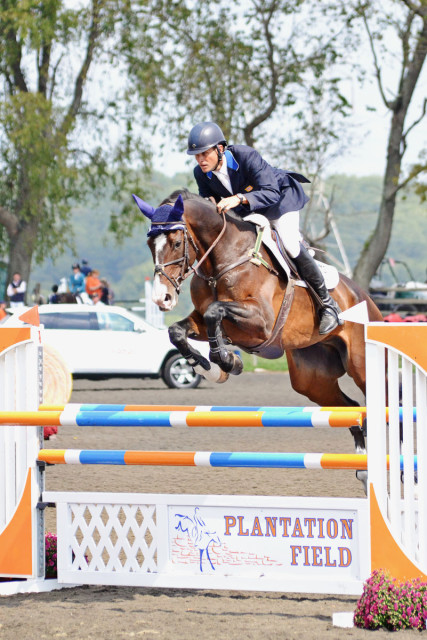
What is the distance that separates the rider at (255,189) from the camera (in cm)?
529

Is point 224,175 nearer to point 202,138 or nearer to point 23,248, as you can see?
point 202,138

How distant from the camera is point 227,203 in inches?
210

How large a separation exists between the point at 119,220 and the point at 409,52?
27.3 ft

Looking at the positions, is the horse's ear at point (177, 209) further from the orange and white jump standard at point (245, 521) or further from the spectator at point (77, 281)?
the spectator at point (77, 281)

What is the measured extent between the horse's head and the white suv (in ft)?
33.0

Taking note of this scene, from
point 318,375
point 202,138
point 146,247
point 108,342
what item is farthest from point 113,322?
point 146,247

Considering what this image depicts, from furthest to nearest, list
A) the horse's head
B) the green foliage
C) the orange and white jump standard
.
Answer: the green foliage → the horse's head → the orange and white jump standard

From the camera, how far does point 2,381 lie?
4465 mm

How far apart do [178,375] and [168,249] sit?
10.5 m

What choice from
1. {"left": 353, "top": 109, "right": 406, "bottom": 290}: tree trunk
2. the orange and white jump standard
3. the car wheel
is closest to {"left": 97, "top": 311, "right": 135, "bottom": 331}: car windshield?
the car wheel

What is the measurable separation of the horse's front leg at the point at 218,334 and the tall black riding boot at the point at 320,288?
79cm

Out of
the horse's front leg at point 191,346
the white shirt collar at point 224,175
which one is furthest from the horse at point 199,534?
the white shirt collar at point 224,175

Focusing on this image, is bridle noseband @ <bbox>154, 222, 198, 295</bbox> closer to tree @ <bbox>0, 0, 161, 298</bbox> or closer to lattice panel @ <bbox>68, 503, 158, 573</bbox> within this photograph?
lattice panel @ <bbox>68, 503, 158, 573</bbox>

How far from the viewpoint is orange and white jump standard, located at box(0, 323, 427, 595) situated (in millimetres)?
3834
